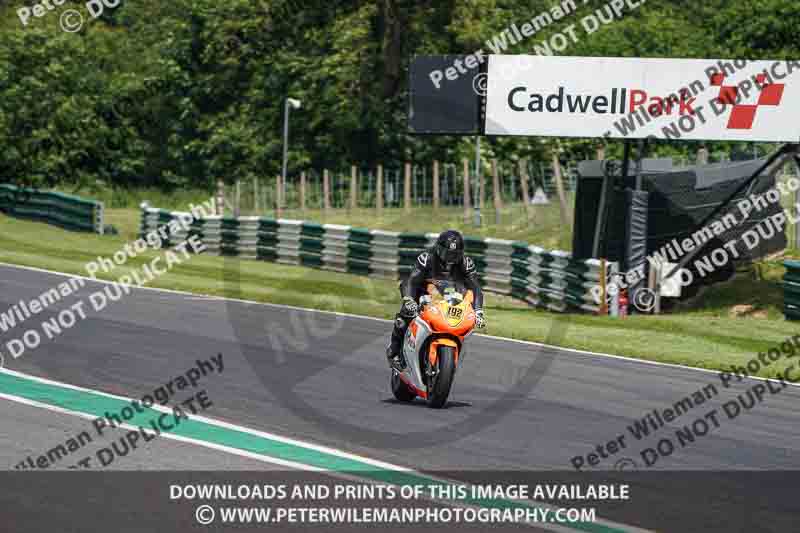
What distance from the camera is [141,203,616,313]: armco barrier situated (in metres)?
25.0

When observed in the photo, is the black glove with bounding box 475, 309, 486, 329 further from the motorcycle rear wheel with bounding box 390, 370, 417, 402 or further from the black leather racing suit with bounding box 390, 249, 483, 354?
the motorcycle rear wheel with bounding box 390, 370, 417, 402

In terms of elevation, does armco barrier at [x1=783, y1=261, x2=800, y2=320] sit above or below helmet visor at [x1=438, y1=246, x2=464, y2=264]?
below

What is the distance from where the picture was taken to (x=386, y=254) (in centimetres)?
3167


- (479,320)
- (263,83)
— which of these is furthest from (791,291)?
(263,83)

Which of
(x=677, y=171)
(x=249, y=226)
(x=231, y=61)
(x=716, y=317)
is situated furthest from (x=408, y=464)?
(x=231, y=61)

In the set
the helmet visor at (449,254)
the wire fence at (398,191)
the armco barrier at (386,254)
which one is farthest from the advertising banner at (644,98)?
the wire fence at (398,191)

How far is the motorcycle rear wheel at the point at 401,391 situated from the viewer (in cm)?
1315

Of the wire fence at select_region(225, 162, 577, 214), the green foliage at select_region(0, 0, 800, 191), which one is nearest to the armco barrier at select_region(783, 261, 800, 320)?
the wire fence at select_region(225, 162, 577, 214)

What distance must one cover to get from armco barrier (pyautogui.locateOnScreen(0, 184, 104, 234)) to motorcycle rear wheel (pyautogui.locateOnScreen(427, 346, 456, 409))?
101 ft

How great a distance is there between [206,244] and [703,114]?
1751 centimetres

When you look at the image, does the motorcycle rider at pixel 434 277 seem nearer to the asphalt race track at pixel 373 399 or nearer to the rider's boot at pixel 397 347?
the rider's boot at pixel 397 347

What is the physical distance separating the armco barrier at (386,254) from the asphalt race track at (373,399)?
17.1 feet

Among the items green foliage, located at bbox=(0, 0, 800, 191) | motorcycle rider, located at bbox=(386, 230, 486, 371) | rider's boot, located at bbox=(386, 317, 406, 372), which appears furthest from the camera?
green foliage, located at bbox=(0, 0, 800, 191)

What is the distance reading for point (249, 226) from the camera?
36312 millimetres
